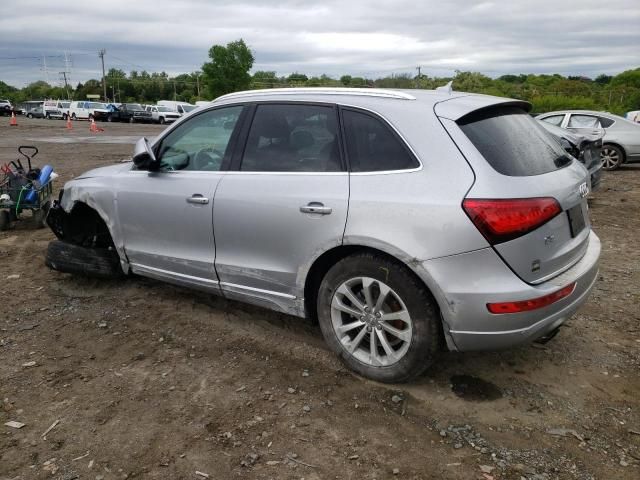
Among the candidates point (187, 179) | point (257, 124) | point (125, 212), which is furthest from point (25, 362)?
point (257, 124)

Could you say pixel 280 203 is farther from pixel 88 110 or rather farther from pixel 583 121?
pixel 88 110

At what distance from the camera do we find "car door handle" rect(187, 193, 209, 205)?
150 inches

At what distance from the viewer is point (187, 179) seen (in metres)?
4.00

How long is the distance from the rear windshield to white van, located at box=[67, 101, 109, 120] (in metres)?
46.9

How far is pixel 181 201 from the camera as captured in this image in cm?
399

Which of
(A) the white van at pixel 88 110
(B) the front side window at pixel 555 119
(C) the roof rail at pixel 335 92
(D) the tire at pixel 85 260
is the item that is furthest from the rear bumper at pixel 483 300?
(A) the white van at pixel 88 110

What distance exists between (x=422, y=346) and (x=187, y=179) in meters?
2.11

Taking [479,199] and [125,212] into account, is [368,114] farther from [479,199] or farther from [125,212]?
[125,212]

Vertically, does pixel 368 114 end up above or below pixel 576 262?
above

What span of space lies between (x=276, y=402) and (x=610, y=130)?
12.4m

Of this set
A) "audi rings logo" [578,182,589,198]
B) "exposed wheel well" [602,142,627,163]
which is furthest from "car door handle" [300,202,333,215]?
"exposed wheel well" [602,142,627,163]

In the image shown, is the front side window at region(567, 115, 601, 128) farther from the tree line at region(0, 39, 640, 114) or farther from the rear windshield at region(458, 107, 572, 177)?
the rear windshield at region(458, 107, 572, 177)

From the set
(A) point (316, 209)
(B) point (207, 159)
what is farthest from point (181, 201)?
(A) point (316, 209)

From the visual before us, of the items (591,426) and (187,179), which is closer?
(591,426)
